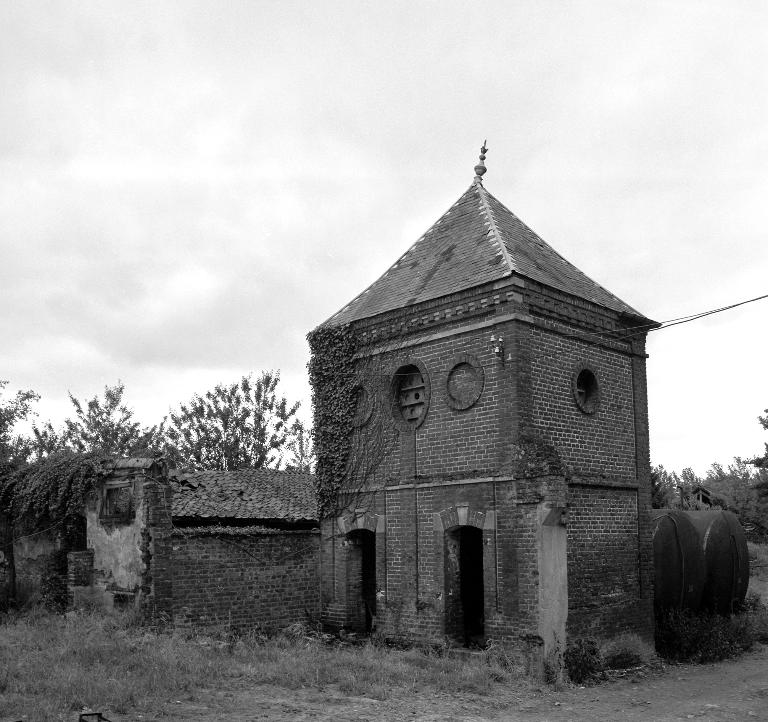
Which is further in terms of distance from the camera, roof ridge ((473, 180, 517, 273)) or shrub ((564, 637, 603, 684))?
roof ridge ((473, 180, 517, 273))

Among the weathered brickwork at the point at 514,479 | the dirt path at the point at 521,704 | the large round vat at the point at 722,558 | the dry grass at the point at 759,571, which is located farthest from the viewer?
the dry grass at the point at 759,571

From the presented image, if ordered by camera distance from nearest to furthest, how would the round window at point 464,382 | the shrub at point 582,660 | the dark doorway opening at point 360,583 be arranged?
the shrub at point 582,660
the round window at point 464,382
the dark doorway opening at point 360,583

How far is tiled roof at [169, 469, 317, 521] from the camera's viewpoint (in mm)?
17017

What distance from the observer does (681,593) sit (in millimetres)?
17359

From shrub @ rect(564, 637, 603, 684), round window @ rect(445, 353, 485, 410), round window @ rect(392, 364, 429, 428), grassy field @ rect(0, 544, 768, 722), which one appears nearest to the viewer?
grassy field @ rect(0, 544, 768, 722)

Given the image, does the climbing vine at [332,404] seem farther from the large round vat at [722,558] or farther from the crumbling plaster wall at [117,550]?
the large round vat at [722,558]

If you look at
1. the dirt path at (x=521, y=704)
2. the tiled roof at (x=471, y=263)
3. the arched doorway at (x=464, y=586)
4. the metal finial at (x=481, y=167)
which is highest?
the metal finial at (x=481, y=167)

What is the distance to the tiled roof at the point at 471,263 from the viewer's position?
15.5 meters

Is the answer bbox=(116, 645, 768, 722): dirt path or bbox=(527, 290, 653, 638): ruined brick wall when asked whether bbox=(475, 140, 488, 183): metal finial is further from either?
bbox=(116, 645, 768, 722): dirt path

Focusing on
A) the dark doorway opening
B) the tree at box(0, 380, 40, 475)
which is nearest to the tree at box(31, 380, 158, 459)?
the tree at box(0, 380, 40, 475)

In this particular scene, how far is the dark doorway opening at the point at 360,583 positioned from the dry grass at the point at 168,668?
136 centimetres

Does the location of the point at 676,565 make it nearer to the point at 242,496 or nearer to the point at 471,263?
the point at 471,263

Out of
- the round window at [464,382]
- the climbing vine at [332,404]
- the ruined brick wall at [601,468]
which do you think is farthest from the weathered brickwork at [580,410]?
the climbing vine at [332,404]

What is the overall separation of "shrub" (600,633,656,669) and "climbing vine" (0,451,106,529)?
32.7 feet
